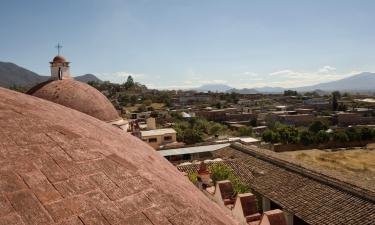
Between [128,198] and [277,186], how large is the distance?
1570cm

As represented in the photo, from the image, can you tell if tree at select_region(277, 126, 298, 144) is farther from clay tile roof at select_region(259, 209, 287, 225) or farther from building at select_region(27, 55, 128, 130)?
clay tile roof at select_region(259, 209, 287, 225)

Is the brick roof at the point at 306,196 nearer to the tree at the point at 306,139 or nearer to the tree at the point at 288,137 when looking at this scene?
the tree at the point at 288,137

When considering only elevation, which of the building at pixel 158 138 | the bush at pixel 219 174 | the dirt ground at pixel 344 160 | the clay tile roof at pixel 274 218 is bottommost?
the dirt ground at pixel 344 160

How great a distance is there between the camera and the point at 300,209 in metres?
14.3

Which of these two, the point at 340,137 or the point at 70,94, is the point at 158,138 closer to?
the point at 70,94

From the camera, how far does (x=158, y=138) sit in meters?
35.6

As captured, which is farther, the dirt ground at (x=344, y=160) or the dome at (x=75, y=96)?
the dirt ground at (x=344, y=160)

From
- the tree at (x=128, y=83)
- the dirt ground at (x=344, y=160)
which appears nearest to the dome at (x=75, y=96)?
the dirt ground at (x=344, y=160)

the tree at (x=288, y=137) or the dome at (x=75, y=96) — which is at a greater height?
the dome at (x=75, y=96)

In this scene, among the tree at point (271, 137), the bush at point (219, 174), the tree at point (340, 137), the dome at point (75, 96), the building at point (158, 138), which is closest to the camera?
the dome at point (75, 96)

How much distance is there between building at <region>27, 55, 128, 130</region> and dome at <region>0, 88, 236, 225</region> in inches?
373

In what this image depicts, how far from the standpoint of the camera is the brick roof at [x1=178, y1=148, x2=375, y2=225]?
514 inches

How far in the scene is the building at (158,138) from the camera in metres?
34.6

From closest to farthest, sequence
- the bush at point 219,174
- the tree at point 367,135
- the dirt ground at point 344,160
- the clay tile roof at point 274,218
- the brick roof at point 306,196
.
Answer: the clay tile roof at point 274,218 < the brick roof at point 306,196 < the bush at point 219,174 < the dirt ground at point 344,160 < the tree at point 367,135
